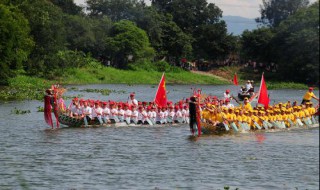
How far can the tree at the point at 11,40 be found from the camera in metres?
60.1

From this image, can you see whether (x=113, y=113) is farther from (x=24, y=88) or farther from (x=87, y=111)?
(x=24, y=88)

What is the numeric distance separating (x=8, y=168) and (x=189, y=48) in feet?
266

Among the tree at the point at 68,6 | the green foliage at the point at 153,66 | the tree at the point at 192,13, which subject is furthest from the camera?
the tree at the point at 192,13

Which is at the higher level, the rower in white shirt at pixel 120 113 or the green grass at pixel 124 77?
the green grass at pixel 124 77

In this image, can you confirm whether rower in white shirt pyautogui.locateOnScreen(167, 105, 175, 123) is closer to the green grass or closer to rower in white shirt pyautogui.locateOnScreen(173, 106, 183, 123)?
rower in white shirt pyautogui.locateOnScreen(173, 106, 183, 123)

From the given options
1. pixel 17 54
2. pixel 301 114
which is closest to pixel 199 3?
pixel 17 54

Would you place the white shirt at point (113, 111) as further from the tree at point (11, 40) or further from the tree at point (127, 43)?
the tree at point (127, 43)

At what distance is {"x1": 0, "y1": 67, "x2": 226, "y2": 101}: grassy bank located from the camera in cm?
5721

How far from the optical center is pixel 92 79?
82.6 metres

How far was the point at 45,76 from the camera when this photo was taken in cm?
7456

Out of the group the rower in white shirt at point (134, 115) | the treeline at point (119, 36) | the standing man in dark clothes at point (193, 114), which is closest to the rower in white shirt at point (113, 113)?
the rower in white shirt at point (134, 115)

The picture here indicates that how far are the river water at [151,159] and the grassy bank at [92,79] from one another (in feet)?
71.8

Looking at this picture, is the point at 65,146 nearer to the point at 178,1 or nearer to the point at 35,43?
the point at 35,43

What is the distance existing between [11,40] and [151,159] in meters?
39.6
